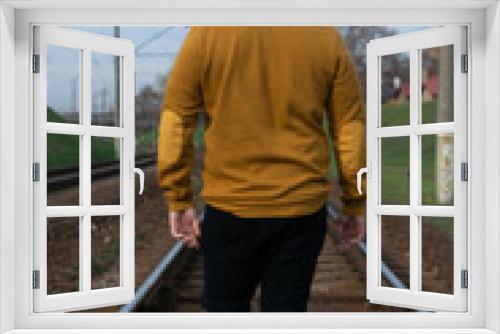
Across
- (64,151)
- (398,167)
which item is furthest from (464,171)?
(398,167)

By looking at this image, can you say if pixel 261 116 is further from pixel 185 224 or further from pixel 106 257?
pixel 106 257

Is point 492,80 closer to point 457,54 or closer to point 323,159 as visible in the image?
point 457,54

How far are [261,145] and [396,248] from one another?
16.3ft

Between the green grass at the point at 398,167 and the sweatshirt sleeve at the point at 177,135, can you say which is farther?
the green grass at the point at 398,167

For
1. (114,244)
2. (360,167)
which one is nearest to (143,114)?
(114,244)

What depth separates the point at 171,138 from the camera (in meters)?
2.72

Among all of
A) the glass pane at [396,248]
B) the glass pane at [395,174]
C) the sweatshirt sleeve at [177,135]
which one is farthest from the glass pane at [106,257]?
the glass pane at [395,174]

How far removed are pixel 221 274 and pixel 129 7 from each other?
3.67 feet

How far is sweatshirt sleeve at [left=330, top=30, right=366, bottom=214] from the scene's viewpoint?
2682 mm

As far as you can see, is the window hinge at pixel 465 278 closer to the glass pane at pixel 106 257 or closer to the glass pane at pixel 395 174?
the glass pane at pixel 106 257

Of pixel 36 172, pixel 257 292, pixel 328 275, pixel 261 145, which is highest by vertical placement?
Result: pixel 261 145

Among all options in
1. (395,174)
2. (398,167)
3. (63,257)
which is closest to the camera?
(63,257)

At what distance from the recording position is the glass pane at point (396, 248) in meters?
6.02

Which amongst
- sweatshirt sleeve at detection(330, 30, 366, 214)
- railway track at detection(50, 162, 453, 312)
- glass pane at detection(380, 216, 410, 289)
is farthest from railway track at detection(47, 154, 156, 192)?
sweatshirt sleeve at detection(330, 30, 366, 214)
